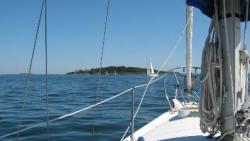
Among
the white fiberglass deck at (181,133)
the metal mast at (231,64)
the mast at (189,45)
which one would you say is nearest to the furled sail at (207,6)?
the metal mast at (231,64)

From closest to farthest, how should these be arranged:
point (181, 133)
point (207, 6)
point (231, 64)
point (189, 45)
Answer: point (231, 64), point (207, 6), point (181, 133), point (189, 45)

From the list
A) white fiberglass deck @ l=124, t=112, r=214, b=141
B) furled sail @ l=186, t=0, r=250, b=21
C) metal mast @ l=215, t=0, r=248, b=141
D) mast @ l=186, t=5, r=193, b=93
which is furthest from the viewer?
mast @ l=186, t=5, r=193, b=93

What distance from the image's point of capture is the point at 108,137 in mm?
8883

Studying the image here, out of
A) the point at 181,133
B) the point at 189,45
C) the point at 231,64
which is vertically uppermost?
the point at 189,45

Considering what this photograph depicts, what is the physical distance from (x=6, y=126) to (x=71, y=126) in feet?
5.66

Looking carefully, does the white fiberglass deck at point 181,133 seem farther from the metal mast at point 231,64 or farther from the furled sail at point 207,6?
the furled sail at point 207,6

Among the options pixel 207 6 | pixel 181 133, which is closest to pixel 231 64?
pixel 207 6

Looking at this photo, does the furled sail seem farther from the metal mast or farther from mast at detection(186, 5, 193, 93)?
mast at detection(186, 5, 193, 93)

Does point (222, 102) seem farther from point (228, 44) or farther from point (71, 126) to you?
point (71, 126)

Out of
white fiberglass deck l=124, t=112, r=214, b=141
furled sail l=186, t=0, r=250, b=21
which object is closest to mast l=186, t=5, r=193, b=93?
white fiberglass deck l=124, t=112, r=214, b=141

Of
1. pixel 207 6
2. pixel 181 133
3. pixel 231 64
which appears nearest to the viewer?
pixel 231 64

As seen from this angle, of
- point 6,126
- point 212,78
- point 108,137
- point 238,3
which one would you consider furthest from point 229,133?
point 6,126

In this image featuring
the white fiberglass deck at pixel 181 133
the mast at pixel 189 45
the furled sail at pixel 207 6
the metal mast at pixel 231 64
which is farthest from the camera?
the mast at pixel 189 45

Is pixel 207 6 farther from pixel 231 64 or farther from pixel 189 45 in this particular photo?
pixel 189 45
